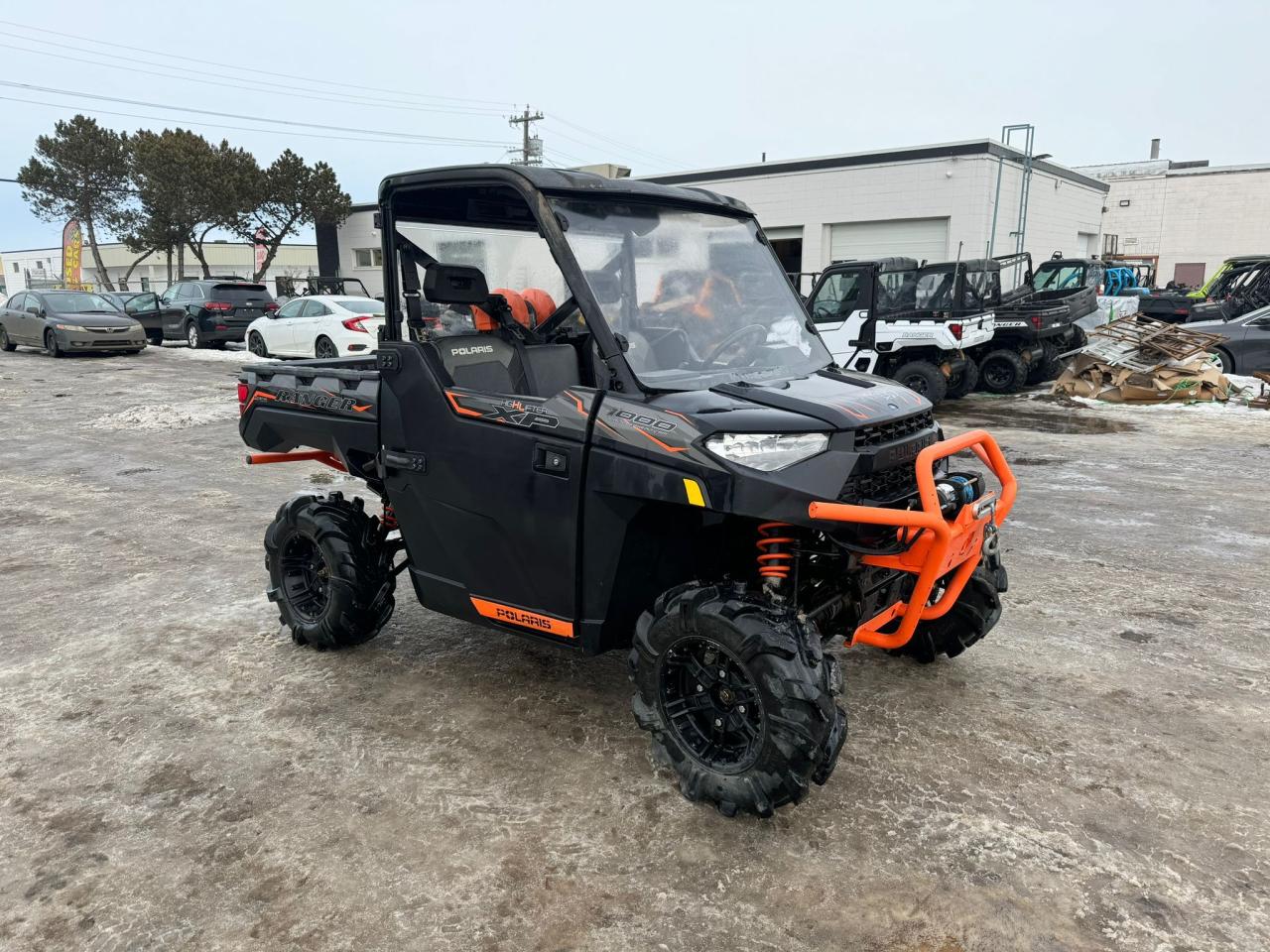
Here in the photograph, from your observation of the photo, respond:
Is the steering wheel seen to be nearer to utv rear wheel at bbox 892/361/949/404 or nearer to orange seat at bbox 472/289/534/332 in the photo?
orange seat at bbox 472/289/534/332

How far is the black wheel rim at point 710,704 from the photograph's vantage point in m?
3.12

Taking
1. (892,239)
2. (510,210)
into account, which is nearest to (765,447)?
(510,210)

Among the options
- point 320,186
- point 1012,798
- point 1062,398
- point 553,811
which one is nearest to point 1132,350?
point 1062,398

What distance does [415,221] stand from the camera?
396 cm

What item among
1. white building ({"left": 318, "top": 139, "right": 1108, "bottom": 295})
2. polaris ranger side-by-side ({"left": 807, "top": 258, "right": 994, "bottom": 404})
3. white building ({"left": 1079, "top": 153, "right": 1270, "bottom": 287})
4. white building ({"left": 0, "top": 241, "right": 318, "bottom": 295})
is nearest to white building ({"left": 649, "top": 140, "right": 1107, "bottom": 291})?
white building ({"left": 318, "top": 139, "right": 1108, "bottom": 295})

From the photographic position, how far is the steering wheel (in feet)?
11.7

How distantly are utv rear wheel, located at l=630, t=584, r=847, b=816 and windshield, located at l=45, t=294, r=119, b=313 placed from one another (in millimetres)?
21173

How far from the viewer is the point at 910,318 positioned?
13.0 m

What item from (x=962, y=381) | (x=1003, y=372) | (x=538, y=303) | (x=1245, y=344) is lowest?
(x=962, y=381)

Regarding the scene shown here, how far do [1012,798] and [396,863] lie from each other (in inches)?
89.0

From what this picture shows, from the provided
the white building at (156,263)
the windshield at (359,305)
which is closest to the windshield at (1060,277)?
the windshield at (359,305)

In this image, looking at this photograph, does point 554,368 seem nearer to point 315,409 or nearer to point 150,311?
point 315,409

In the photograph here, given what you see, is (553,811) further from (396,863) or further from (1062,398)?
(1062,398)

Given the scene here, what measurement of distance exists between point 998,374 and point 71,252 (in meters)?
44.5
